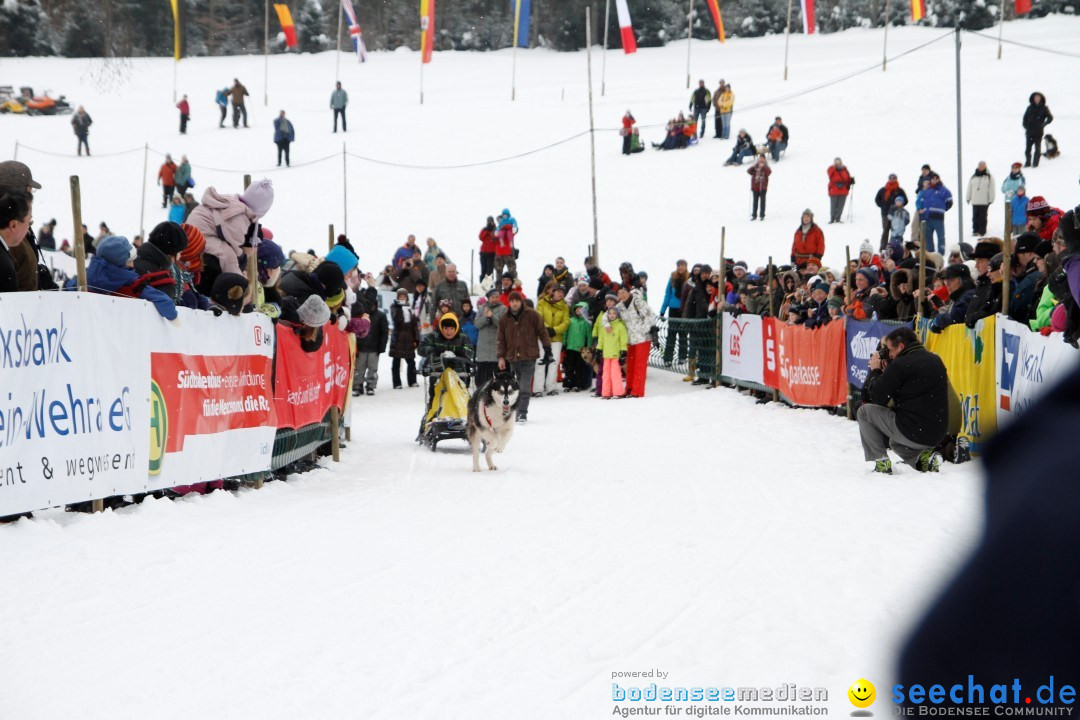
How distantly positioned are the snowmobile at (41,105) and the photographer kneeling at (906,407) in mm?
45119

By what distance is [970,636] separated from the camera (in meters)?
1.19

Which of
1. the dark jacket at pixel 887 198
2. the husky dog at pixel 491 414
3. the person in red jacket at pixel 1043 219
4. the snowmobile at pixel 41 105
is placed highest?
the snowmobile at pixel 41 105

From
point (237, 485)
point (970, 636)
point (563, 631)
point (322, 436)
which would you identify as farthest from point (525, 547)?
point (970, 636)

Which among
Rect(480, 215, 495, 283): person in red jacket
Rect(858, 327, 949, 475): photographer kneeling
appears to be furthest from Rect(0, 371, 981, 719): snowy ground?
Rect(480, 215, 495, 283): person in red jacket

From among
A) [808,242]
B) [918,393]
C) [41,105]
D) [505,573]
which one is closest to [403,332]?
[808,242]

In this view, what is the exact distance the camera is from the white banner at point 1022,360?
805 cm

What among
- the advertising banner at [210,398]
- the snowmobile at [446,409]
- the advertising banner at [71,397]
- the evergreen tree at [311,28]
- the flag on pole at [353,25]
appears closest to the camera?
the advertising banner at [71,397]

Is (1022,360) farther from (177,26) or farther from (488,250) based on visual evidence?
(177,26)

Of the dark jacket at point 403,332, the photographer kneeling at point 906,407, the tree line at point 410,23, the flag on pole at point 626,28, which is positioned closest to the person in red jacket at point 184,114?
the tree line at point 410,23

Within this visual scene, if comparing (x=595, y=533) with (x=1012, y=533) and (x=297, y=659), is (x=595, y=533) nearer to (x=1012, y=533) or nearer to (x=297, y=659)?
(x=297, y=659)

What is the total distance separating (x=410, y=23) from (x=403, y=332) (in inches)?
1893

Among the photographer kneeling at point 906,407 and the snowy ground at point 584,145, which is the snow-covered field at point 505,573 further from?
the snowy ground at point 584,145

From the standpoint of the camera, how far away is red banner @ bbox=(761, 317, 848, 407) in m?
14.0

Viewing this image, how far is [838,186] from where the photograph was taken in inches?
982
